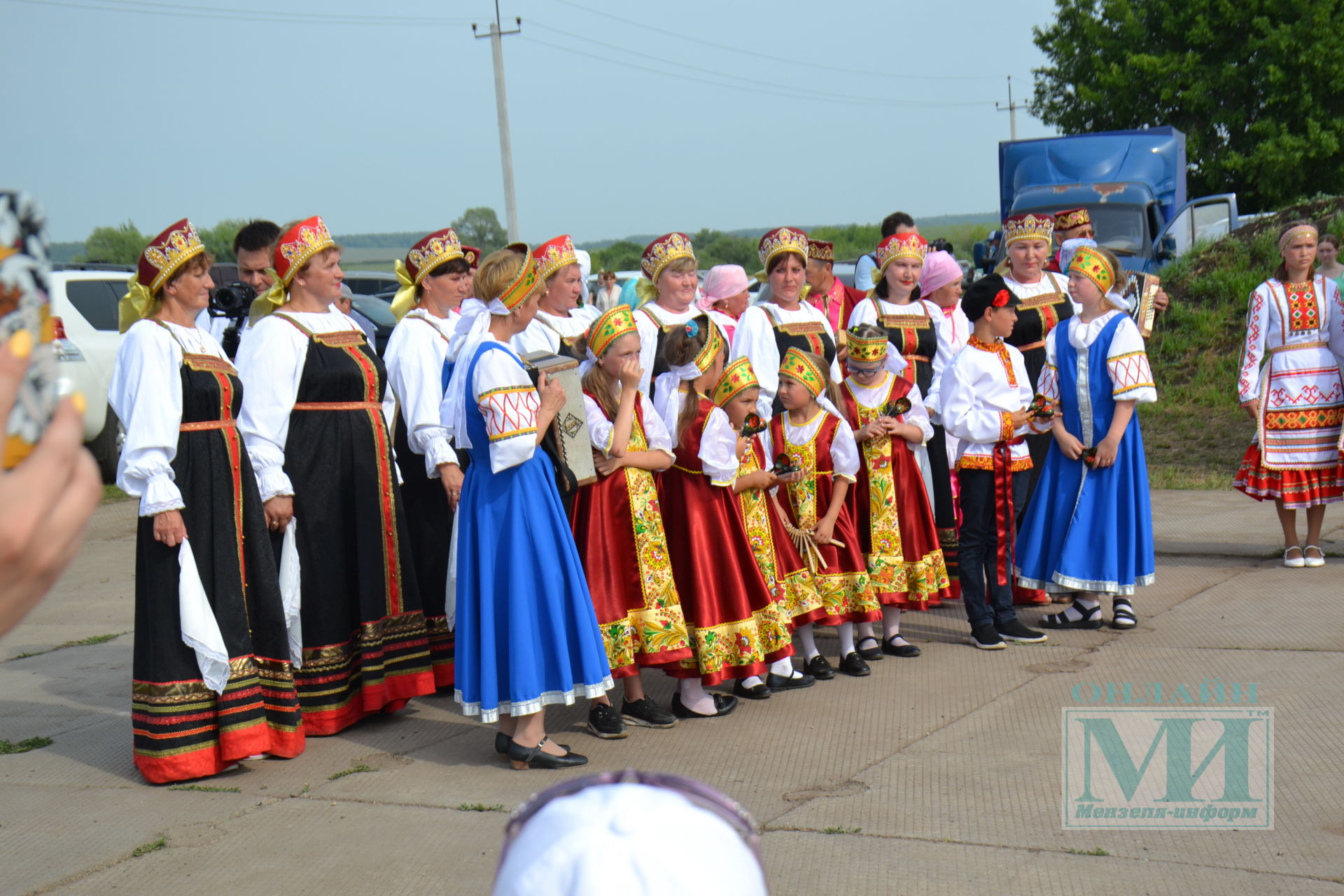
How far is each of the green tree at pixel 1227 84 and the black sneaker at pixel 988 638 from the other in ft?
80.9

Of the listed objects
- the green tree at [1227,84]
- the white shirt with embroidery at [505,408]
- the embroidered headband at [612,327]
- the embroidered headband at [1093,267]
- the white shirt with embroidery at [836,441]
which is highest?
the green tree at [1227,84]

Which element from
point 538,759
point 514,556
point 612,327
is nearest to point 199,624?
point 514,556

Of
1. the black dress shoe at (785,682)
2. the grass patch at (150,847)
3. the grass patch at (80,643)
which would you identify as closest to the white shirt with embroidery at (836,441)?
the black dress shoe at (785,682)

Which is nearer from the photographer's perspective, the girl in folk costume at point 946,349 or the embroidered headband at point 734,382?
the embroidered headband at point 734,382

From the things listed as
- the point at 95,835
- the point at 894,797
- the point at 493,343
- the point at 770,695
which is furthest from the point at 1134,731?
the point at 95,835

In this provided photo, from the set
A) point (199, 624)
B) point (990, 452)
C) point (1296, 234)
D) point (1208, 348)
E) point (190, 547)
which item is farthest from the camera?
point (1208, 348)

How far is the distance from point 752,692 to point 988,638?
53.2 inches

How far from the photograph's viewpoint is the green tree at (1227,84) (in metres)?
27.1

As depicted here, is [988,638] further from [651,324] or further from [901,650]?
[651,324]

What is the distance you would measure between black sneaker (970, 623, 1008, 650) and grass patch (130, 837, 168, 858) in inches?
150

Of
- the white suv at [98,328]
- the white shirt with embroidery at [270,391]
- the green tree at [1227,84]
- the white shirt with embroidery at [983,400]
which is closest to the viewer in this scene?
the white shirt with embroidery at [270,391]

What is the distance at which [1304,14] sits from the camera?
1060 inches

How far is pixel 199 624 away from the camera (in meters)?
4.73

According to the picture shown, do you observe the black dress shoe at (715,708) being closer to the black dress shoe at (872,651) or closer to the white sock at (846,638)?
the white sock at (846,638)
